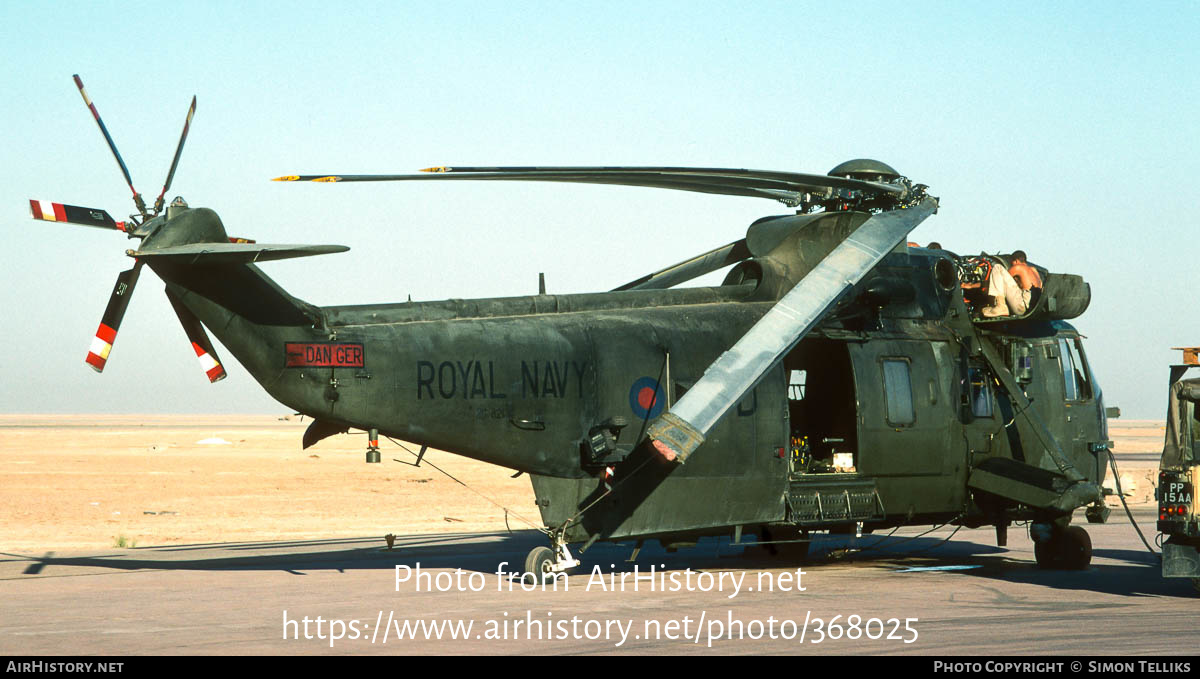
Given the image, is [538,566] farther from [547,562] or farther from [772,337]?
[772,337]

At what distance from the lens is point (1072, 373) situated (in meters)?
18.3

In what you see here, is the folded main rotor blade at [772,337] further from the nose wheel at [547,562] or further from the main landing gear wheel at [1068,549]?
the main landing gear wheel at [1068,549]

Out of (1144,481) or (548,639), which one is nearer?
(548,639)

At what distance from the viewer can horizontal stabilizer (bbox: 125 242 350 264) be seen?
494 inches

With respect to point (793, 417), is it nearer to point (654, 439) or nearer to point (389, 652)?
point (654, 439)

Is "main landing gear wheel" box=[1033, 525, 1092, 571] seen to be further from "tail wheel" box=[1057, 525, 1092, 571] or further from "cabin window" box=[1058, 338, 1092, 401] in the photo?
"cabin window" box=[1058, 338, 1092, 401]

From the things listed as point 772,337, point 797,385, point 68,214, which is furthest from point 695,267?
point 68,214

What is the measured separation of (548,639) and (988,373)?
926 centimetres

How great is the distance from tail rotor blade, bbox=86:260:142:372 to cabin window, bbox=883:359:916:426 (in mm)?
9649

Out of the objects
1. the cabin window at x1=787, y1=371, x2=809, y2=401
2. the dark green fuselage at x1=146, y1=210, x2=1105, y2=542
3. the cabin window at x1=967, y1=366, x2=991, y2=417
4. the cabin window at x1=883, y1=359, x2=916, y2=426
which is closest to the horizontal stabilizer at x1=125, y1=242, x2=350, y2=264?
the dark green fuselage at x1=146, y1=210, x2=1105, y2=542

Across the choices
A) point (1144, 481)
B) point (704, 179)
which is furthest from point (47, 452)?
point (704, 179)

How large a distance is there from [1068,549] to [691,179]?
24.9ft

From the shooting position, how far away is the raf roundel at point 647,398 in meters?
15.4

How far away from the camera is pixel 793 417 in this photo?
725 inches
